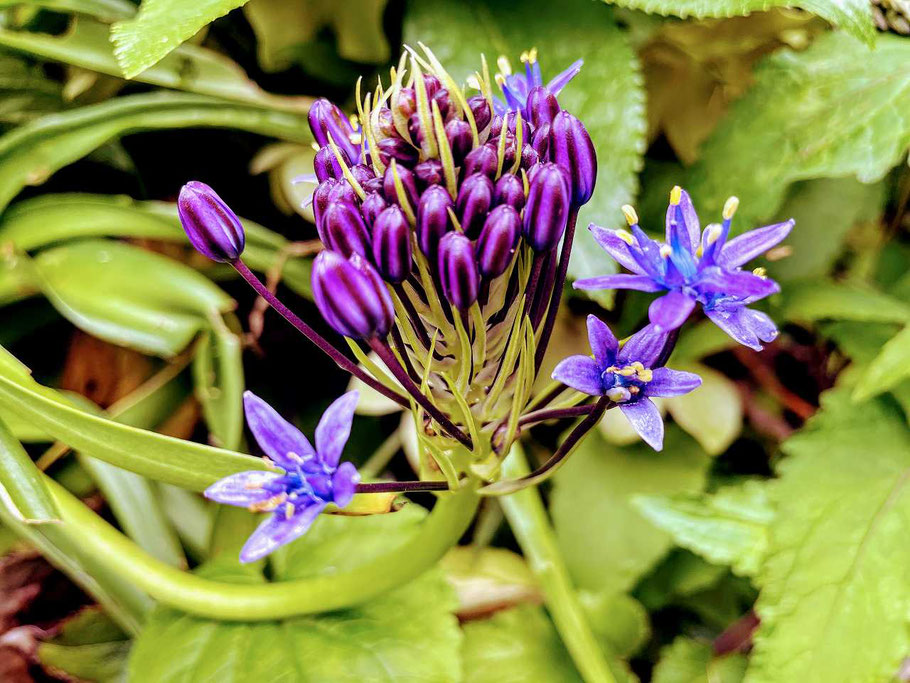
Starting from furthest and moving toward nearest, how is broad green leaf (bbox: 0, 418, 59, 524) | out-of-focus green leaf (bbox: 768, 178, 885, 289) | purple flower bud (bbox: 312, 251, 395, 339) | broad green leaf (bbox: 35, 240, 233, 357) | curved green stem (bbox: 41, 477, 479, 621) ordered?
1. out-of-focus green leaf (bbox: 768, 178, 885, 289)
2. broad green leaf (bbox: 35, 240, 233, 357)
3. curved green stem (bbox: 41, 477, 479, 621)
4. broad green leaf (bbox: 0, 418, 59, 524)
5. purple flower bud (bbox: 312, 251, 395, 339)

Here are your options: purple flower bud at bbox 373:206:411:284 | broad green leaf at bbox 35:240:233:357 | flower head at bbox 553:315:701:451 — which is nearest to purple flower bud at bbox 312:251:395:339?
purple flower bud at bbox 373:206:411:284

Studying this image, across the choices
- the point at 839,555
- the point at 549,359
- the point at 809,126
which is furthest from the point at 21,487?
the point at 809,126

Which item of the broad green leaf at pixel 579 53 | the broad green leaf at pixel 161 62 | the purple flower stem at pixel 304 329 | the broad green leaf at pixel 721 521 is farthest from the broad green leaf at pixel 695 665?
the broad green leaf at pixel 161 62

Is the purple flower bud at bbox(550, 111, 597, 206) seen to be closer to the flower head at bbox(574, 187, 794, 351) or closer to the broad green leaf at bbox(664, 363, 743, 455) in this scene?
the flower head at bbox(574, 187, 794, 351)

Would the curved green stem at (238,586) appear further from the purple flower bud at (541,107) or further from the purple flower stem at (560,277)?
the purple flower bud at (541,107)

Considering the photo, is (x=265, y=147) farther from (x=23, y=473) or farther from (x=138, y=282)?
(x=23, y=473)

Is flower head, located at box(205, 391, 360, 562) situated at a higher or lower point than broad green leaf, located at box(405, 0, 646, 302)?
lower
